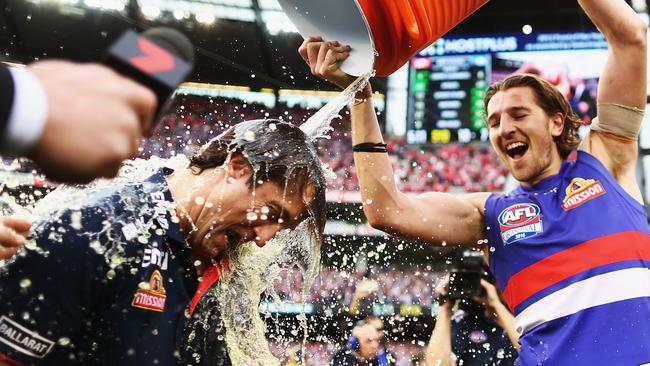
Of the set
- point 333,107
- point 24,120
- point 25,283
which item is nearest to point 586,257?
point 333,107

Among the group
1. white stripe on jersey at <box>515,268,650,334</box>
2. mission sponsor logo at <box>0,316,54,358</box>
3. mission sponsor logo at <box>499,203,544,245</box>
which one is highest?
mission sponsor logo at <box>499,203,544,245</box>

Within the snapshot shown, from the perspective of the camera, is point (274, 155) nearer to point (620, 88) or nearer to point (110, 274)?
point (110, 274)

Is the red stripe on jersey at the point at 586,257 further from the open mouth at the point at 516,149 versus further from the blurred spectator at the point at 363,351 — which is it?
the blurred spectator at the point at 363,351

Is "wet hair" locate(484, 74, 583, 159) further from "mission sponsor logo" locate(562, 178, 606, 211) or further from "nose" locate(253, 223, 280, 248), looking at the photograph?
"nose" locate(253, 223, 280, 248)

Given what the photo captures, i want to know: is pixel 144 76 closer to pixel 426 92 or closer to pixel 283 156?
pixel 283 156

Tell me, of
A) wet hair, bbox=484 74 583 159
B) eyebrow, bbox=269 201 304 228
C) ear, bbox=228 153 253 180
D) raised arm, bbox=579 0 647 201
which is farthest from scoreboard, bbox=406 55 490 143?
ear, bbox=228 153 253 180

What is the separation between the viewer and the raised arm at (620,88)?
8.43 feet

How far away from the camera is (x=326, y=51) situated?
8.36ft

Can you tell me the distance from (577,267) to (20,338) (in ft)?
6.10

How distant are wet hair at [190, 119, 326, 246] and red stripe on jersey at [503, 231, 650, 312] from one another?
3.02ft

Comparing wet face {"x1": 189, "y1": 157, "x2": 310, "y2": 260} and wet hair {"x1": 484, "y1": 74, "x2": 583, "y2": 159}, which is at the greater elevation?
wet hair {"x1": 484, "y1": 74, "x2": 583, "y2": 159}

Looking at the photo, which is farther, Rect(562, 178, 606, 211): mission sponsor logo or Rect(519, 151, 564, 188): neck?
Rect(519, 151, 564, 188): neck

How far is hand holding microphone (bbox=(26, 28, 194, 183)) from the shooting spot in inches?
34.8

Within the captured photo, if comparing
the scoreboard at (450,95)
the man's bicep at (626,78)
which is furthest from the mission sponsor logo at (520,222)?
the scoreboard at (450,95)
